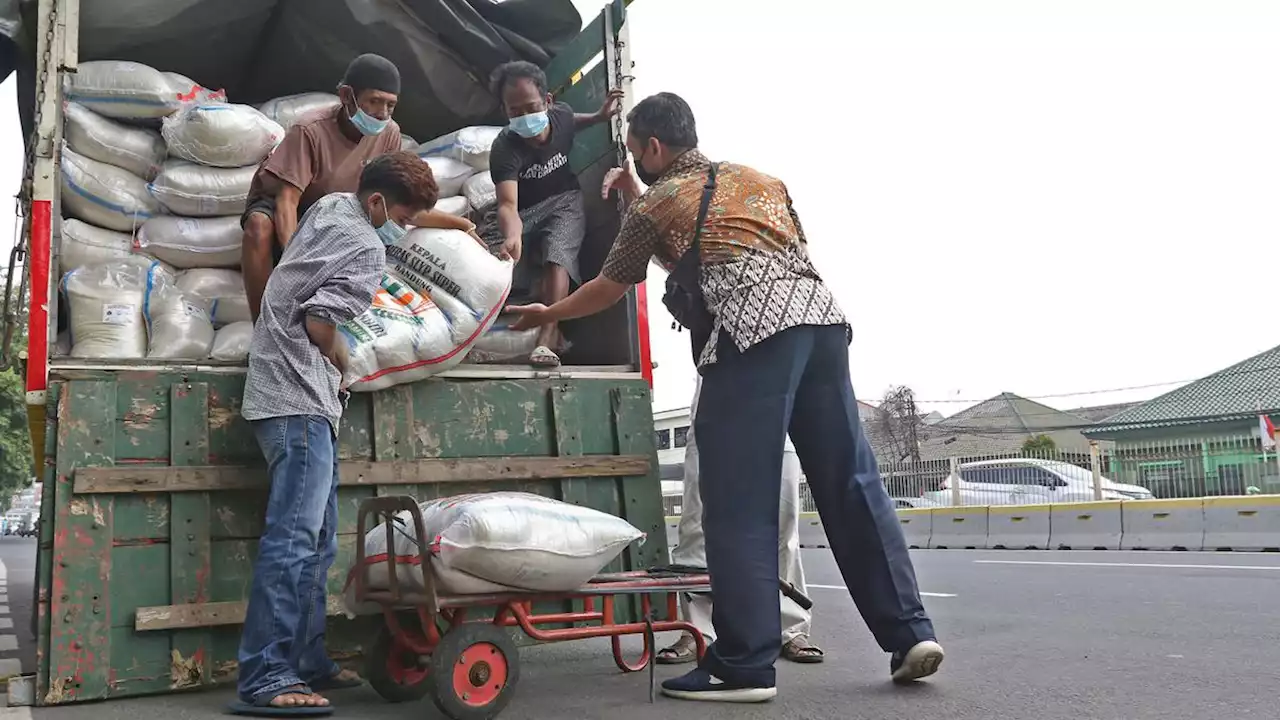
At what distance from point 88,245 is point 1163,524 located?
11381 millimetres

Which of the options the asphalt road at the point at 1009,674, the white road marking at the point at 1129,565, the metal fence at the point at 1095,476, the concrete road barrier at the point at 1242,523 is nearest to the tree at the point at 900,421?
the metal fence at the point at 1095,476

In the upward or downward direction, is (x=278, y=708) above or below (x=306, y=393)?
below

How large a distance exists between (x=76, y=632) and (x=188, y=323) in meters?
1.59

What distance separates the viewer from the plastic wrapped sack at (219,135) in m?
4.95

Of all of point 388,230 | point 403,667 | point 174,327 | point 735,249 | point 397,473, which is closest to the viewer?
point 735,249

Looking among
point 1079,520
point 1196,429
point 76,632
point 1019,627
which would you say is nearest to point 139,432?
point 76,632

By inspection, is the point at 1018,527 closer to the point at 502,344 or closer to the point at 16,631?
the point at 502,344

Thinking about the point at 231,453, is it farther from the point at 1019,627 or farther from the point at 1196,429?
the point at 1196,429

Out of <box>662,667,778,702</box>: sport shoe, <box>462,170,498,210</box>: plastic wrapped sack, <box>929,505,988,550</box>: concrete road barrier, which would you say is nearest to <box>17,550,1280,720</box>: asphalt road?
<box>662,667,778,702</box>: sport shoe

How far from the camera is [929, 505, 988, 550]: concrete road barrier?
48.4ft

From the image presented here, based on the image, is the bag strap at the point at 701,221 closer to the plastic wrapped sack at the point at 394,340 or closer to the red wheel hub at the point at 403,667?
the plastic wrapped sack at the point at 394,340

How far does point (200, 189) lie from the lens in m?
5.03

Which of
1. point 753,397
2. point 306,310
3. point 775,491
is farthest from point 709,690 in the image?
point 306,310

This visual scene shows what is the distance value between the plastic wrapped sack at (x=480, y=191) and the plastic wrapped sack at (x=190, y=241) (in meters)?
1.13
